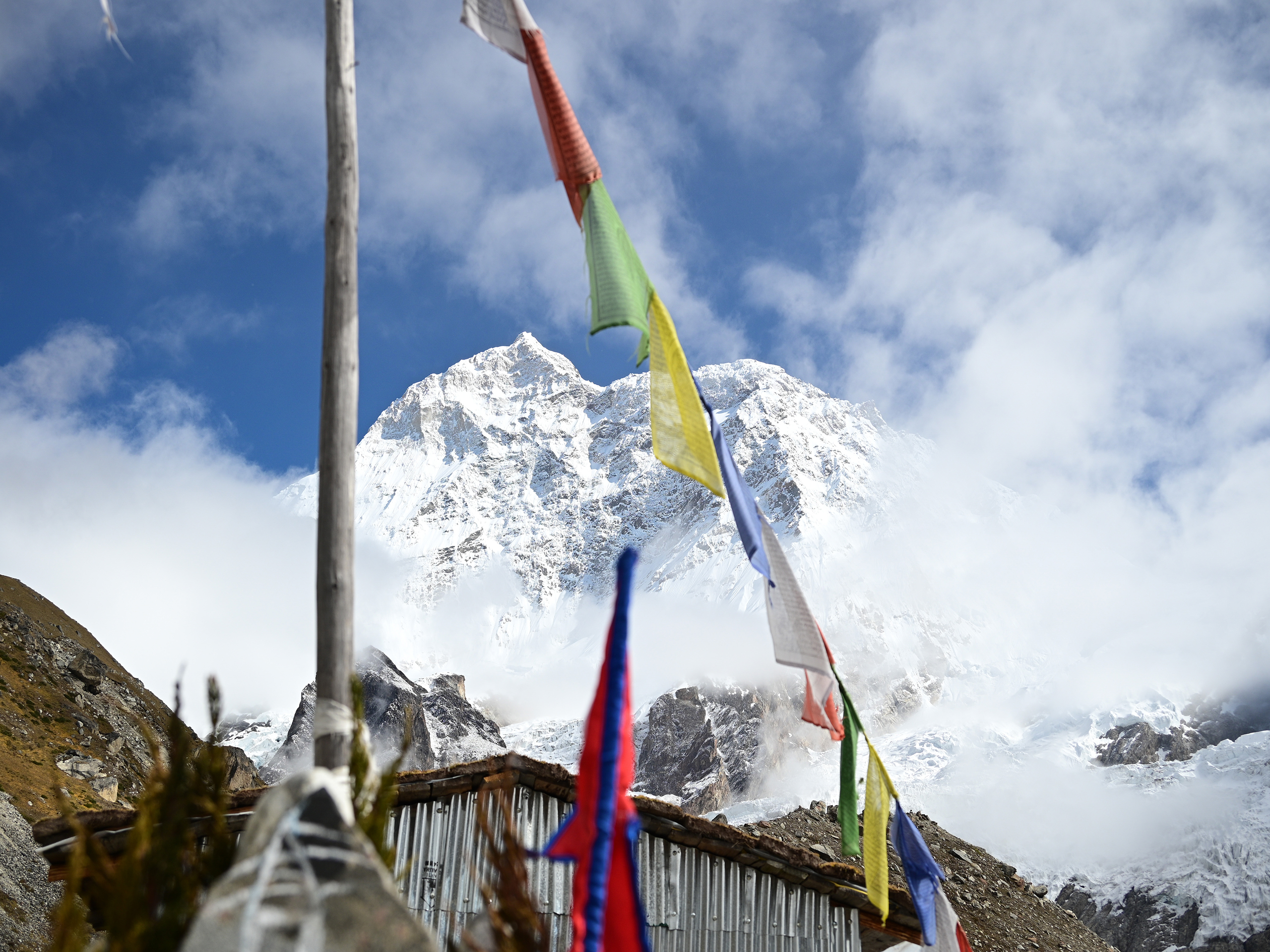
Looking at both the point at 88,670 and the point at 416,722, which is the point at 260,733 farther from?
the point at 88,670

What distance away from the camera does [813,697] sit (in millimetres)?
6496

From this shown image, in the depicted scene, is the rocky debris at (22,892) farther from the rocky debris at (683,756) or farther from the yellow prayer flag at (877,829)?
the rocky debris at (683,756)

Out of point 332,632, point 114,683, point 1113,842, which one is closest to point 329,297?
point 332,632

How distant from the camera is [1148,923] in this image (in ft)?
186

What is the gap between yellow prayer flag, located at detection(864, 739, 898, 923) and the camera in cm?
644

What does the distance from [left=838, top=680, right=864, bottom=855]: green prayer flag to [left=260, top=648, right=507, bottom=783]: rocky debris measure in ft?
249

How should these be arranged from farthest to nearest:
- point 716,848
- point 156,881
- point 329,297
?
point 716,848 → point 329,297 → point 156,881

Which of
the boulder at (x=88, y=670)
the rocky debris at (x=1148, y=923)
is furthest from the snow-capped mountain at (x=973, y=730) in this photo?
the boulder at (x=88, y=670)

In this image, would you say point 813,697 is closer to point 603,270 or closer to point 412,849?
point 412,849

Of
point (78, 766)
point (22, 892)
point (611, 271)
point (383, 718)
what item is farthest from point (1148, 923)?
point (611, 271)

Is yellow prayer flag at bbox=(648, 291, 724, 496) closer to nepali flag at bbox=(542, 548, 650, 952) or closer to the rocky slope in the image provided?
nepali flag at bbox=(542, 548, 650, 952)

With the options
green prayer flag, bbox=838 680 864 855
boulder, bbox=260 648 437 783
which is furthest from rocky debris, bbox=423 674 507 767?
green prayer flag, bbox=838 680 864 855

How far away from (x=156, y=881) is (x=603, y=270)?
3.11 meters

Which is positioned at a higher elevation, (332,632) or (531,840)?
(332,632)
